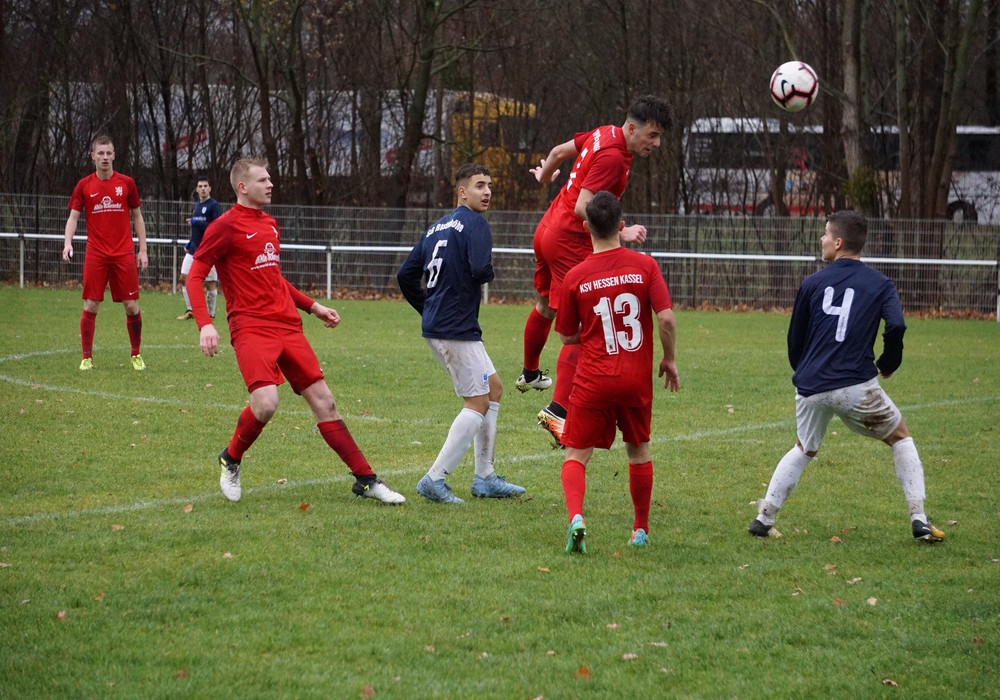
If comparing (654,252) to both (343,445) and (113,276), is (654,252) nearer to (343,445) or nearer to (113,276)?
(113,276)

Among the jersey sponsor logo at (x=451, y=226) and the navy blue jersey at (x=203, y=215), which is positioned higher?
the navy blue jersey at (x=203, y=215)

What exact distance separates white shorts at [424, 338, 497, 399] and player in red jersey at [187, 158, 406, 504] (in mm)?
735

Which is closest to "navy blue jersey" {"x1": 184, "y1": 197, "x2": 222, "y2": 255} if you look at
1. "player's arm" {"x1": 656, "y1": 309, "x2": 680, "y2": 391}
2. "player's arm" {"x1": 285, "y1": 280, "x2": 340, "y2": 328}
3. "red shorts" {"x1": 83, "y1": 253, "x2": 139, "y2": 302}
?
"red shorts" {"x1": 83, "y1": 253, "x2": 139, "y2": 302}

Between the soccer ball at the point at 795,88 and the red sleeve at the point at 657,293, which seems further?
the soccer ball at the point at 795,88

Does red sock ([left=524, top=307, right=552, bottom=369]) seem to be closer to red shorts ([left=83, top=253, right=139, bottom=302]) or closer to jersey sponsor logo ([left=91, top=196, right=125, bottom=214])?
red shorts ([left=83, top=253, right=139, bottom=302])

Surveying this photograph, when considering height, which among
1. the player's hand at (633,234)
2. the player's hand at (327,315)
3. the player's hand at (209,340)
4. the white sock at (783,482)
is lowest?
the white sock at (783,482)

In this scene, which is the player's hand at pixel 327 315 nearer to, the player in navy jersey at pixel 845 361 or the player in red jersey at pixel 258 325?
the player in red jersey at pixel 258 325

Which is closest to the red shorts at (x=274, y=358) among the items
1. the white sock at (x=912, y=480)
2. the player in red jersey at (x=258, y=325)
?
the player in red jersey at (x=258, y=325)

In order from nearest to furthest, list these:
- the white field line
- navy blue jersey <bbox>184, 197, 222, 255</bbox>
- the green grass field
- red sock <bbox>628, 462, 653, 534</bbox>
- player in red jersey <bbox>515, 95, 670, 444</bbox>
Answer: the green grass field
red sock <bbox>628, 462, 653, 534</bbox>
the white field line
player in red jersey <bbox>515, 95, 670, 444</bbox>
navy blue jersey <bbox>184, 197, 222, 255</bbox>

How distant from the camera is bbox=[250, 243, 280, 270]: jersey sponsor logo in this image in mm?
6703

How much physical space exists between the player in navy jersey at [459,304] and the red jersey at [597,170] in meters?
0.82

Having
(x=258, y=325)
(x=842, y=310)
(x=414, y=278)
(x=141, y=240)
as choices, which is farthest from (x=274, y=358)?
(x=141, y=240)

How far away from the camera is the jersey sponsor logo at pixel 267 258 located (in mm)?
6703

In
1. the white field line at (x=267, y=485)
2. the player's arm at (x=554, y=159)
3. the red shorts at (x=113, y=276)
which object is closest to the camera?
the white field line at (x=267, y=485)
